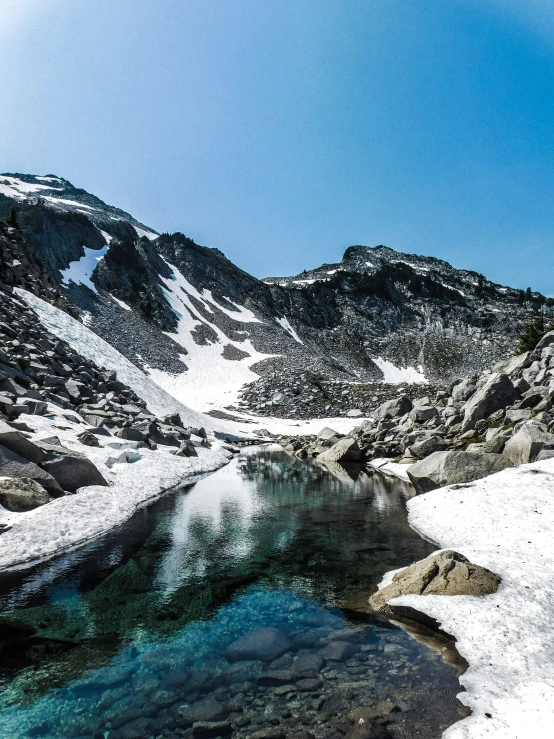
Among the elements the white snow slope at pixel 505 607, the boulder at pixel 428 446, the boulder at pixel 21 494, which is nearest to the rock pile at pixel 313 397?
the boulder at pixel 428 446

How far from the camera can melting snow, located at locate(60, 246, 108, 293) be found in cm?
10153

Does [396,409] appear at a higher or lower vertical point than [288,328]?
lower

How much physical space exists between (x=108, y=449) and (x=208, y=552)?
12.2m

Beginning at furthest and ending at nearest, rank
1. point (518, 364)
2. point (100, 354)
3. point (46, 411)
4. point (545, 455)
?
point (100, 354) → point (518, 364) → point (46, 411) → point (545, 455)

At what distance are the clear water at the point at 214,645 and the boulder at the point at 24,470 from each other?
3.03 m

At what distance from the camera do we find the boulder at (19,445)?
14500 mm

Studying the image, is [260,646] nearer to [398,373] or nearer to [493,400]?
[493,400]

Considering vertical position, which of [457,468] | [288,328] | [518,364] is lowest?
[457,468]

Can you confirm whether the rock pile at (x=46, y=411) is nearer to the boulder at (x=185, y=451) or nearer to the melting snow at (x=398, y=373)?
the boulder at (x=185, y=451)

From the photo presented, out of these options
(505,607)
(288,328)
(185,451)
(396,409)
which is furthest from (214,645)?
(288,328)

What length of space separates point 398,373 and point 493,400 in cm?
9928

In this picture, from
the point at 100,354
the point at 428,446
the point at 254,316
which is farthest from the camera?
the point at 254,316

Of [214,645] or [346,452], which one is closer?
[214,645]

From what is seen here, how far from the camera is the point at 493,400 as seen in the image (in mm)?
28719
